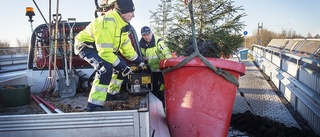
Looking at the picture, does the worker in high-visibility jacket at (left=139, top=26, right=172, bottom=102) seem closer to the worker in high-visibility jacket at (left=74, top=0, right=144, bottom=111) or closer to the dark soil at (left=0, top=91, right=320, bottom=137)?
the dark soil at (left=0, top=91, right=320, bottom=137)

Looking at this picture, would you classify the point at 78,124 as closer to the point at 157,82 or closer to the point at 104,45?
the point at 104,45

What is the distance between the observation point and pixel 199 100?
93.2 inches

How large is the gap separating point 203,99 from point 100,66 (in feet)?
4.15

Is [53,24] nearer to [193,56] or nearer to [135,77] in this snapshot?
[135,77]

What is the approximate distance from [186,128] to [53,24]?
2955 millimetres

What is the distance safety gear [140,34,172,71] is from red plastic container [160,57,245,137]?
7.51ft

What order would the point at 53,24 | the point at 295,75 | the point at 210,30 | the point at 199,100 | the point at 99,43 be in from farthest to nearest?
the point at 210,30 → the point at 295,75 → the point at 53,24 → the point at 99,43 → the point at 199,100

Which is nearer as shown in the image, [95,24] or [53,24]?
[95,24]

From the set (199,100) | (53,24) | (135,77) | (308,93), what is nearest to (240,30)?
(308,93)

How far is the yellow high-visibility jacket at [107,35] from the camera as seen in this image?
271 cm

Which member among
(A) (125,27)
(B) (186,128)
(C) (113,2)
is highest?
(C) (113,2)

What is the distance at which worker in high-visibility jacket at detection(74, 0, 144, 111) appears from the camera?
8.87 feet

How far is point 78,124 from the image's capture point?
5.99 ft

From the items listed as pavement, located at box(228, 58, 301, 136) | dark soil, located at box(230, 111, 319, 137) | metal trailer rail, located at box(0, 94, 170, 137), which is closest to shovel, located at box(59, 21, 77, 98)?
metal trailer rail, located at box(0, 94, 170, 137)
